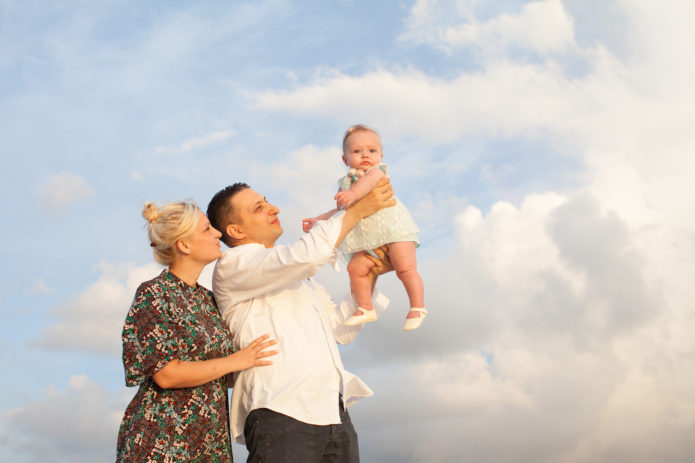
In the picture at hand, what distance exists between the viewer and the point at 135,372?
418 cm

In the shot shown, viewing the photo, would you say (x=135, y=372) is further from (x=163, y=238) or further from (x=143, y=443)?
(x=163, y=238)

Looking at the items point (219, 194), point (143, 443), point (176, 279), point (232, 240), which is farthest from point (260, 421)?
point (219, 194)

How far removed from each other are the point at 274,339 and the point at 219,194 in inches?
50.2

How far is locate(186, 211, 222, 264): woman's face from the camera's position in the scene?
177 inches

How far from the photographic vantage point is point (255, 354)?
14.3ft

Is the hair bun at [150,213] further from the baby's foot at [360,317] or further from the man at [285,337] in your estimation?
the baby's foot at [360,317]

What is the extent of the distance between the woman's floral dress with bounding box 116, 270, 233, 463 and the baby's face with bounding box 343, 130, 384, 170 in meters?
1.92

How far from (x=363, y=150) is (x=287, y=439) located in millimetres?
2450

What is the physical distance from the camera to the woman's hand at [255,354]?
4312 millimetres

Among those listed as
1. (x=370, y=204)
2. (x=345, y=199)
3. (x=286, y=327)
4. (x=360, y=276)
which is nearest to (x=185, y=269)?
(x=286, y=327)

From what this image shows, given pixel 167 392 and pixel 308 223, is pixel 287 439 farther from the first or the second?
pixel 308 223

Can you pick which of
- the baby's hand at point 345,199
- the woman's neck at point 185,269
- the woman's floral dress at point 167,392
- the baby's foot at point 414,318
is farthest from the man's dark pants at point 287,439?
the baby's hand at point 345,199

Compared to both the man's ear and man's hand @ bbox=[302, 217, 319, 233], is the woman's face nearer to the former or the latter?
the man's ear

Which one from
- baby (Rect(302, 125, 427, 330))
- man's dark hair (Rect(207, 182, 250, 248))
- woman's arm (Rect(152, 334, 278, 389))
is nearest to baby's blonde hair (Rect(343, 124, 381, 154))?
baby (Rect(302, 125, 427, 330))
